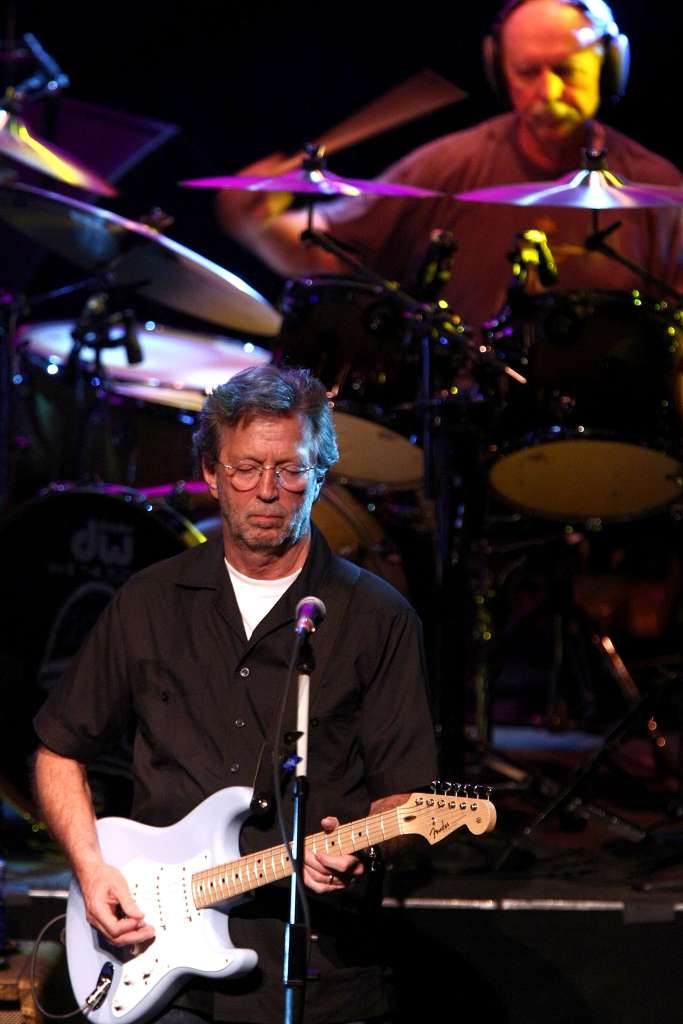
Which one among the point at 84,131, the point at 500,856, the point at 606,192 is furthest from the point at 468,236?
the point at 500,856

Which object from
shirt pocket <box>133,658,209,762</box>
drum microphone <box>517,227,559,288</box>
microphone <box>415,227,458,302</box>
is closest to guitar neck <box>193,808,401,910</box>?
shirt pocket <box>133,658,209,762</box>

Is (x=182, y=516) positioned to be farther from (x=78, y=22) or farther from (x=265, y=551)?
(x=78, y=22)

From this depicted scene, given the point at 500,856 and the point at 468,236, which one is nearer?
the point at 500,856

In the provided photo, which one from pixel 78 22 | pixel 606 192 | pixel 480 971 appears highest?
pixel 78 22

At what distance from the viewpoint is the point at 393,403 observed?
5250 millimetres

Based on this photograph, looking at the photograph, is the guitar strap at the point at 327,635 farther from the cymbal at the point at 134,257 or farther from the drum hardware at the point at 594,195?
the cymbal at the point at 134,257

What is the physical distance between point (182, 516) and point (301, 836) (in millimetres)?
2553

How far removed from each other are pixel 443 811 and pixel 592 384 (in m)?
2.54

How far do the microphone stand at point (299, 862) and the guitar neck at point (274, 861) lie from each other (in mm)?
67

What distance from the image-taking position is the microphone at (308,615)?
2.70 metres

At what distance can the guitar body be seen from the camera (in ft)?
9.70

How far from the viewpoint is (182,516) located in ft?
16.8

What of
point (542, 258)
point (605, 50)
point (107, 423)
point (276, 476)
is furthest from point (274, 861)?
point (605, 50)

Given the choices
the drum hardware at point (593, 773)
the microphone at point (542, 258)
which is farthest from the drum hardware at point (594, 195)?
the drum hardware at point (593, 773)
